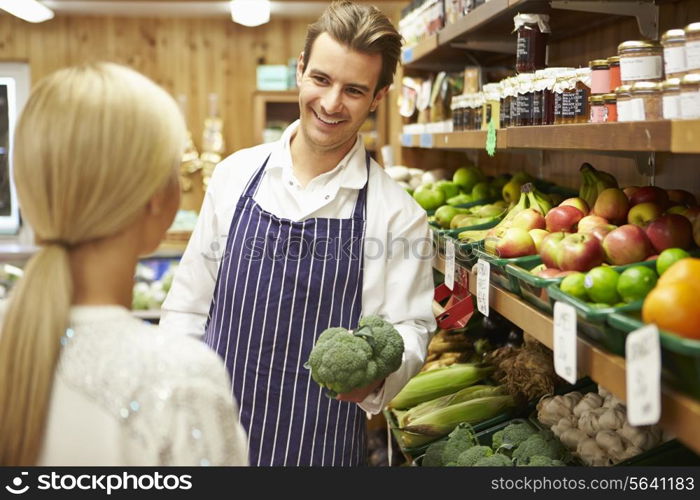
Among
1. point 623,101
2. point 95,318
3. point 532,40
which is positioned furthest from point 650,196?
point 95,318

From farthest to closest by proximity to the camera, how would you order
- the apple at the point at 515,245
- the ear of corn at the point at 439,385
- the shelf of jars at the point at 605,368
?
the ear of corn at the point at 439,385 → the apple at the point at 515,245 → the shelf of jars at the point at 605,368

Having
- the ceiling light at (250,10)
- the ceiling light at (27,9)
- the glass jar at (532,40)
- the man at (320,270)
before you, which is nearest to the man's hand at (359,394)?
the man at (320,270)

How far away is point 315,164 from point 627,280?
1.10 m

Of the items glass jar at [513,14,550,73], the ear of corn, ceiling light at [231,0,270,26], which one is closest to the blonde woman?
glass jar at [513,14,550,73]

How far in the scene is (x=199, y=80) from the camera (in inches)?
290

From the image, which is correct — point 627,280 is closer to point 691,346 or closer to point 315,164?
point 691,346

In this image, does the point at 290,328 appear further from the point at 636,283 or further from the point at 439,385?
the point at 636,283

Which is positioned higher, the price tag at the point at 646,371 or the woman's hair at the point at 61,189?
the woman's hair at the point at 61,189

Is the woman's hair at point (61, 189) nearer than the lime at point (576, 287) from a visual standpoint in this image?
Yes

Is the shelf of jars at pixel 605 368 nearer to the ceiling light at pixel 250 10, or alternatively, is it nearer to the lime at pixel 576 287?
the lime at pixel 576 287

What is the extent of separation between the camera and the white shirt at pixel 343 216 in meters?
2.26

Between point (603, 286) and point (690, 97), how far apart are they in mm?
387

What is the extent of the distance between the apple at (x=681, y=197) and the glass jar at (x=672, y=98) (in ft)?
1.88

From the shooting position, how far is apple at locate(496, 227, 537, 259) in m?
2.07
